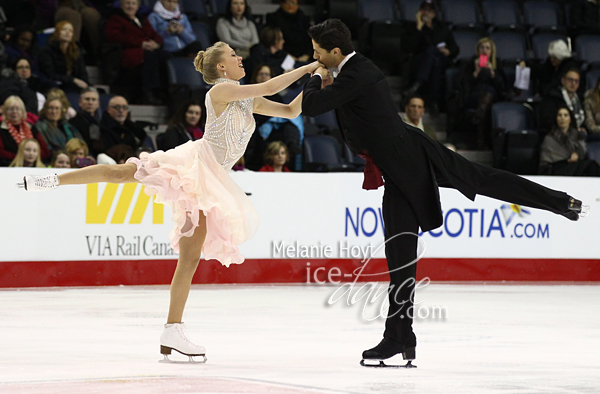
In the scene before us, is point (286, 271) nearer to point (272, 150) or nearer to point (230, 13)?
point (272, 150)

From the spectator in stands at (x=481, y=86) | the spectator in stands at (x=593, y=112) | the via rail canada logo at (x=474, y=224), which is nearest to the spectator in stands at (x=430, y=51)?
the spectator in stands at (x=481, y=86)

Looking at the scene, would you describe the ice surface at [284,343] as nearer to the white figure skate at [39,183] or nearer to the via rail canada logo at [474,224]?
the white figure skate at [39,183]

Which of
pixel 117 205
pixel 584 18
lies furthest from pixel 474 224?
pixel 584 18

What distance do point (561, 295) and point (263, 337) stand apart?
347cm

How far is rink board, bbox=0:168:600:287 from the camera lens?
7.17 m

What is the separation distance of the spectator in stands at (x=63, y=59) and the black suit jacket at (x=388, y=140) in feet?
18.1

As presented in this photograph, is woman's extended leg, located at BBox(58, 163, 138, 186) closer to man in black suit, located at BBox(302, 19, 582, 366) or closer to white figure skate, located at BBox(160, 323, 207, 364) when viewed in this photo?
white figure skate, located at BBox(160, 323, 207, 364)

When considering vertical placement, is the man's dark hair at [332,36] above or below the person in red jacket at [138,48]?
below

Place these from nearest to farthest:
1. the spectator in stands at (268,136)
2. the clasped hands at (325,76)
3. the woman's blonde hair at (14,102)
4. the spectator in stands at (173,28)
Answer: the clasped hands at (325,76), the woman's blonde hair at (14,102), the spectator in stands at (268,136), the spectator in stands at (173,28)

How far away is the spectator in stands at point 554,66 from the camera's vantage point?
10.6 m

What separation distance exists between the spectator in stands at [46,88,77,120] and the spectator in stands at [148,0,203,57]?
1.63 metres

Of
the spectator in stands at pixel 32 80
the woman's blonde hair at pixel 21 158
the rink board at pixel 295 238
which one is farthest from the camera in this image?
the spectator in stands at pixel 32 80

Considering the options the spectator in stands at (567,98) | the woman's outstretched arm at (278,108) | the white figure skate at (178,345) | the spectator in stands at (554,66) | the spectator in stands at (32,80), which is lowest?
the white figure skate at (178,345)

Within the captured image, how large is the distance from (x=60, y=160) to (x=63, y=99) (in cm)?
97
